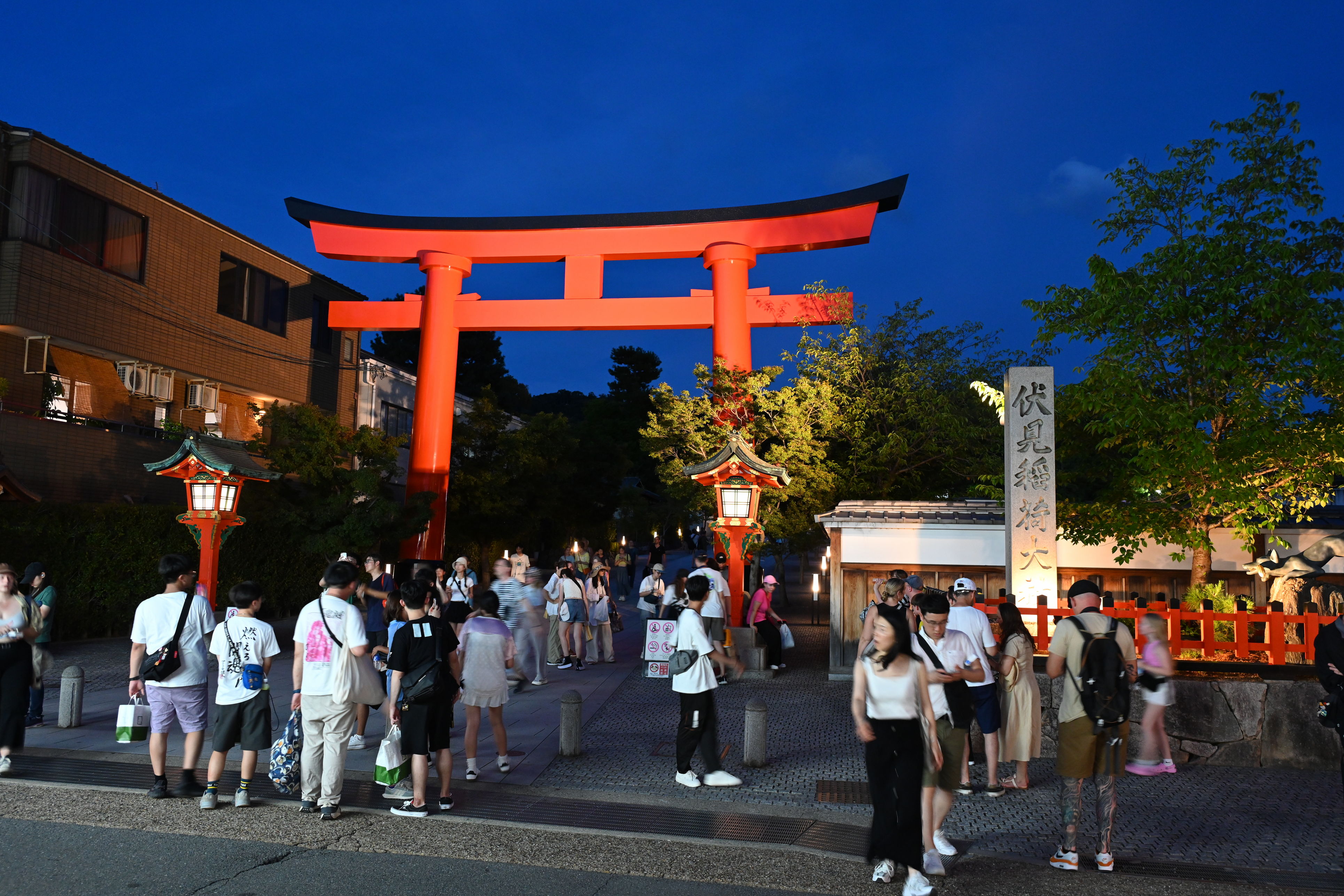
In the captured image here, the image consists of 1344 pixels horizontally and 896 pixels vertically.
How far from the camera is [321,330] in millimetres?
24219

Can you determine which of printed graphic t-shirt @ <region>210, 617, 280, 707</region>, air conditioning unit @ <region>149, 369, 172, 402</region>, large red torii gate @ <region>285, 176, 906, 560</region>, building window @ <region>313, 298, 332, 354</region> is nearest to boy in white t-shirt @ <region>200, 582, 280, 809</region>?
printed graphic t-shirt @ <region>210, 617, 280, 707</region>

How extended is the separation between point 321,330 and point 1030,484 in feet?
65.9

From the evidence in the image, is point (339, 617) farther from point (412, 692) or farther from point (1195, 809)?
point (1195, 809)

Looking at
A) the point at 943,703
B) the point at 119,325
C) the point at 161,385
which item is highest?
the point at 119,325

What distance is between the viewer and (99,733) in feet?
27.9

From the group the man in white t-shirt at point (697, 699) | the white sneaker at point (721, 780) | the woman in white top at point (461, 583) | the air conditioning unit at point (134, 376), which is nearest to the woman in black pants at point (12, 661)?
the woman in white top at point (461, 583)

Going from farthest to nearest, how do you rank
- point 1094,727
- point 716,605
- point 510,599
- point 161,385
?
point 161,385, point 716,605, point 510,599, point 1094,727

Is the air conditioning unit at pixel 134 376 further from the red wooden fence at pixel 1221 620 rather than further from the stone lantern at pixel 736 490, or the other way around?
the red wooden fence at pixel 1221 620

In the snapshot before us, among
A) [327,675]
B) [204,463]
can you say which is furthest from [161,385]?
[327,675]

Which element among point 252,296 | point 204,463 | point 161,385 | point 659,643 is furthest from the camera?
point 252,296

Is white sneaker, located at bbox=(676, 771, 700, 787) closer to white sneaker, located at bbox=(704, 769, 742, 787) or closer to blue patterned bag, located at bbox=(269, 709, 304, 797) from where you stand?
white sneaker, located at bbox=(704, 769, 742, 787)

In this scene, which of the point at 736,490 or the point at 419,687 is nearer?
the point at 419,687

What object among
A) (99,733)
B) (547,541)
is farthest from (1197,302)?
(547,541)

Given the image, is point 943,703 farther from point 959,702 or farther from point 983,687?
point 983,687
